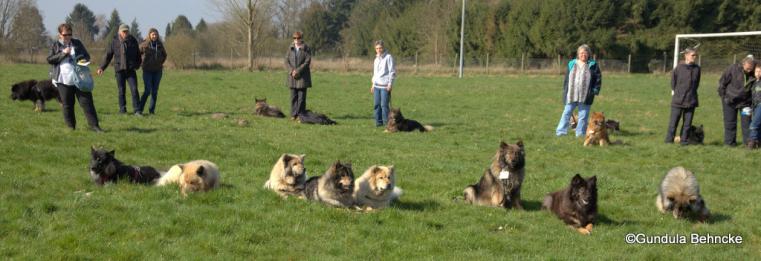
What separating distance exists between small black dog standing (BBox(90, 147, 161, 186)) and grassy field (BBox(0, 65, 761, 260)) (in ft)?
0.74

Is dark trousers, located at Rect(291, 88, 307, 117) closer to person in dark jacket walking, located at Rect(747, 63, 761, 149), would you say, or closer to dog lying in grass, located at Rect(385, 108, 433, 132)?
dog lying in grass, located at Rect(385, 108, 433, 132)

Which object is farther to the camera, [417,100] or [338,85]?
[338,85]

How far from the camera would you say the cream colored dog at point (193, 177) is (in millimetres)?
7625

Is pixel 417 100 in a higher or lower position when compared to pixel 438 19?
lower

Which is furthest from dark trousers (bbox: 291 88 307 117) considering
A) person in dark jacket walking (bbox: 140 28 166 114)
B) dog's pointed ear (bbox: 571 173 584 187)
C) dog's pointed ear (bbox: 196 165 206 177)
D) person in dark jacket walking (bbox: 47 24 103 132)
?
A: dog's pointed ear (bbox: 571 173 584 187)

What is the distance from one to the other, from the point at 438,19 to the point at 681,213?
5992cm

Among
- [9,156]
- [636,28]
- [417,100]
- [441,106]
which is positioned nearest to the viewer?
[9,156]

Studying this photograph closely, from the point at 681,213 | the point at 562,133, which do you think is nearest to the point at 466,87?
the point at 562,133

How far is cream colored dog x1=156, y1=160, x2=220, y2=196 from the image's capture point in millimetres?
7625

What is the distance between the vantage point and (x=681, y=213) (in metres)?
7.84

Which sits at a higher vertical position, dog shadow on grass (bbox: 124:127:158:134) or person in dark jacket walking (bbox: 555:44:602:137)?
person in dark jacket walking (bbox: 555:44:602:137)

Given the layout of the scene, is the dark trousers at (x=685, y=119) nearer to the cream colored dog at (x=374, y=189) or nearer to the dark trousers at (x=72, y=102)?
the cream colored dog at (x=374, y=189)

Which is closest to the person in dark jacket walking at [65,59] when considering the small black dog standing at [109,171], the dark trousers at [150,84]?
the dark trousers at [150,84]

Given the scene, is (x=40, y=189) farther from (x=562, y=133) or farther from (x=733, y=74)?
(x=733, y=74)
